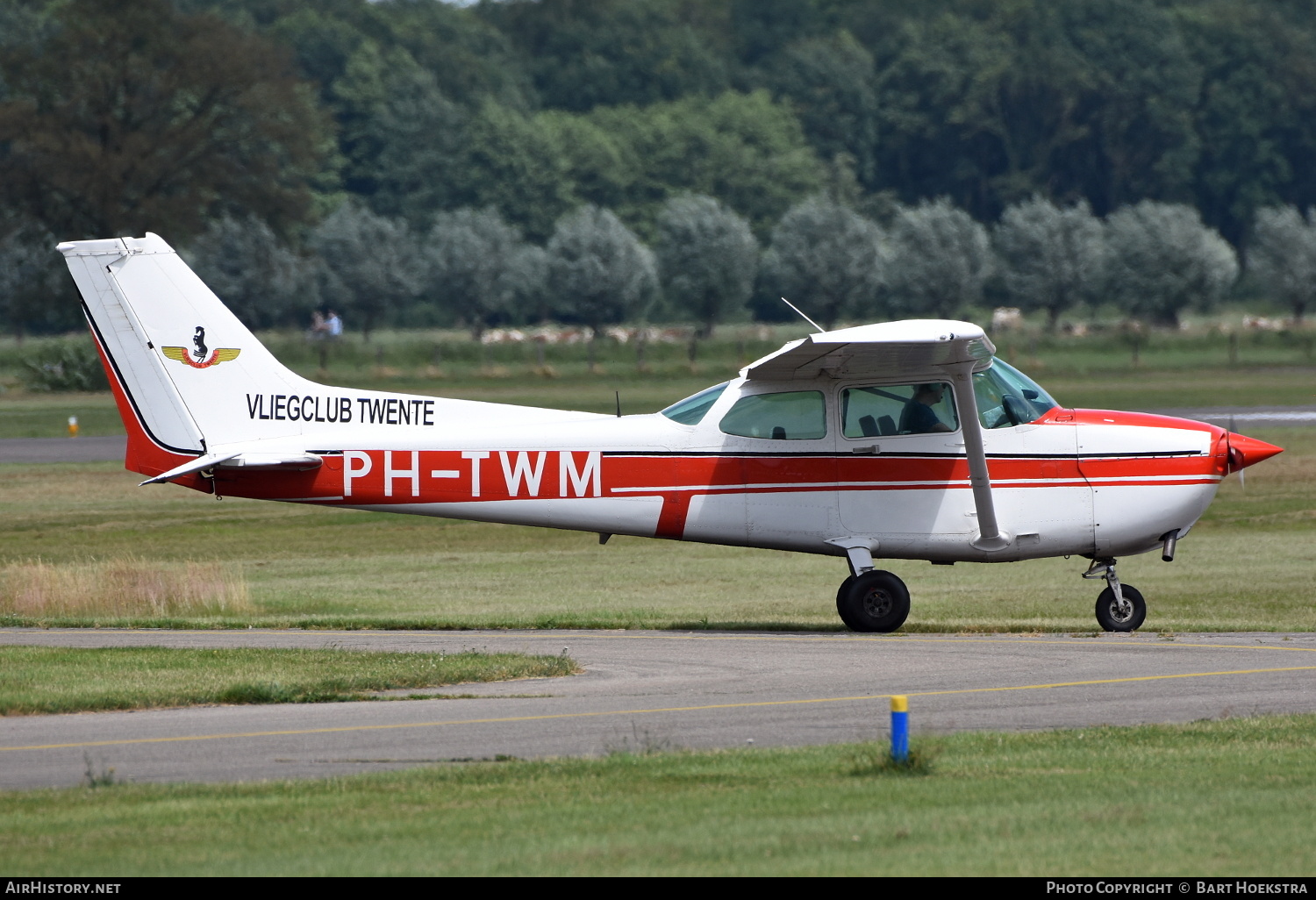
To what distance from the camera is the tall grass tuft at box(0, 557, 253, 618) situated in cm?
1772

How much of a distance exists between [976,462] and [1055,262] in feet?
245

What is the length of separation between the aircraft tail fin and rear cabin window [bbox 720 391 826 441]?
3965mm

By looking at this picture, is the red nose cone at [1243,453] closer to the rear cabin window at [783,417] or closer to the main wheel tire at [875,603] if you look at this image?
the main wheel tire at [875,603]

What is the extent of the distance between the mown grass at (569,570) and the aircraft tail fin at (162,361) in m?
1.81

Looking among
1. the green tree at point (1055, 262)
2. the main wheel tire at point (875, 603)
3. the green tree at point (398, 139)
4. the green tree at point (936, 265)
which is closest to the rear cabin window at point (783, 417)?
the main wheel tire at point (875, 603)

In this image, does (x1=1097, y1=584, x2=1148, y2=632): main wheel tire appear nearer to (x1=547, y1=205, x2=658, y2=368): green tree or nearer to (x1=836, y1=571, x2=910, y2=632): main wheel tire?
(x1=836, y1=571, x2=910, y2=632): main wheel tire

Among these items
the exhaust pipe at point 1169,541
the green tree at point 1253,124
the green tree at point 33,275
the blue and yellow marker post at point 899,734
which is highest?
the green tree at point 1253,124

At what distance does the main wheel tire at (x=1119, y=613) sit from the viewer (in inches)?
615

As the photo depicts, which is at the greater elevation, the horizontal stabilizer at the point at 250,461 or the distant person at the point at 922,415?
the distant person at the point at 922,415

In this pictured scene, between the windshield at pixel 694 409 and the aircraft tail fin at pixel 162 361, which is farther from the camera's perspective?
the windshield at pixel 694 409

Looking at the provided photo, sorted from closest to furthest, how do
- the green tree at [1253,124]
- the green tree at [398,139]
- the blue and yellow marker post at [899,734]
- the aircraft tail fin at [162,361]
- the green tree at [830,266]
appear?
the blue and yellow marker post at [899,734] < the aircraft tail fin at [162,361] < the green tree at [830,266] < the green tree at [398,139] < the green tree at [1253,124]

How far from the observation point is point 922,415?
15.5 meters
